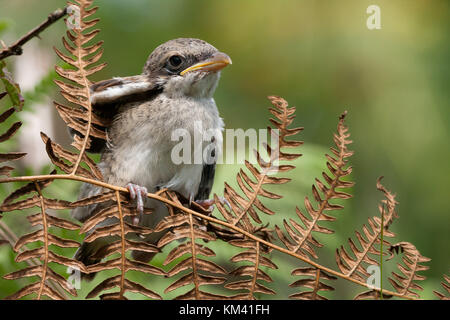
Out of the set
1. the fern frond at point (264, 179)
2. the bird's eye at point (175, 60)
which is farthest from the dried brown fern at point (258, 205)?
the bird's eye at point (175, 60)

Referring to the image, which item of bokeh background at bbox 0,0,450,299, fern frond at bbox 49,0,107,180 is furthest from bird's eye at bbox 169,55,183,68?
bokeh background at bbox 0,0,450,299

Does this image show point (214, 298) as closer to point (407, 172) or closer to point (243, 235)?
point (243, 235)

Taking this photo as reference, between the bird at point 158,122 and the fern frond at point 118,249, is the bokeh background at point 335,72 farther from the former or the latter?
the fern frond at point 118,249

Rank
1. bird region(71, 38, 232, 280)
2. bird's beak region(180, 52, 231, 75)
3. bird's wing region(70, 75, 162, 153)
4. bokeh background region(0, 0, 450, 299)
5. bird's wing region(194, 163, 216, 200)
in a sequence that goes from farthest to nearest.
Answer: bokeh background region(0, 0, 450, 299)
bird's wing region(194, 163, 216, 200)
bird's beak region(180, 52, 231, 75)
bird region(71, 38, 232, 280)
bird's wing region(70, 75, 162, 153)

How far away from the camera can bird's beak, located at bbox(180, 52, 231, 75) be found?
245cm

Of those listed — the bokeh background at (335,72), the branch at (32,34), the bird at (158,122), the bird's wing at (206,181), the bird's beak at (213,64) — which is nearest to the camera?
the branch at (32,34)

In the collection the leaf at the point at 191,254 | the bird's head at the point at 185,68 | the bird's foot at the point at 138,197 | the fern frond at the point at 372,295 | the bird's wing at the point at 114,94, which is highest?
the bird's head at the point at 185,68

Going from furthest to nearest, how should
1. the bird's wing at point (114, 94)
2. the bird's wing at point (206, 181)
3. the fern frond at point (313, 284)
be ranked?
1. the bird's wing at point (206, 181)
2. the bird's wing at point (114, 94)
3. the fern frond at point (313, 284)

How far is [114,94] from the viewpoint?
2.21 metres

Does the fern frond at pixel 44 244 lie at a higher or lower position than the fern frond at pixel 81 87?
lower

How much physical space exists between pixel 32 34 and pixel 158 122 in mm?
984

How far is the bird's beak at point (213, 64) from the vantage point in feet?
8.02

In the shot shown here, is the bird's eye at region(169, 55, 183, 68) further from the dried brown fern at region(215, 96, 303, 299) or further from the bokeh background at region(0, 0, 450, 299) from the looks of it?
the bokeh background at region(0, 0, 450, 299)
